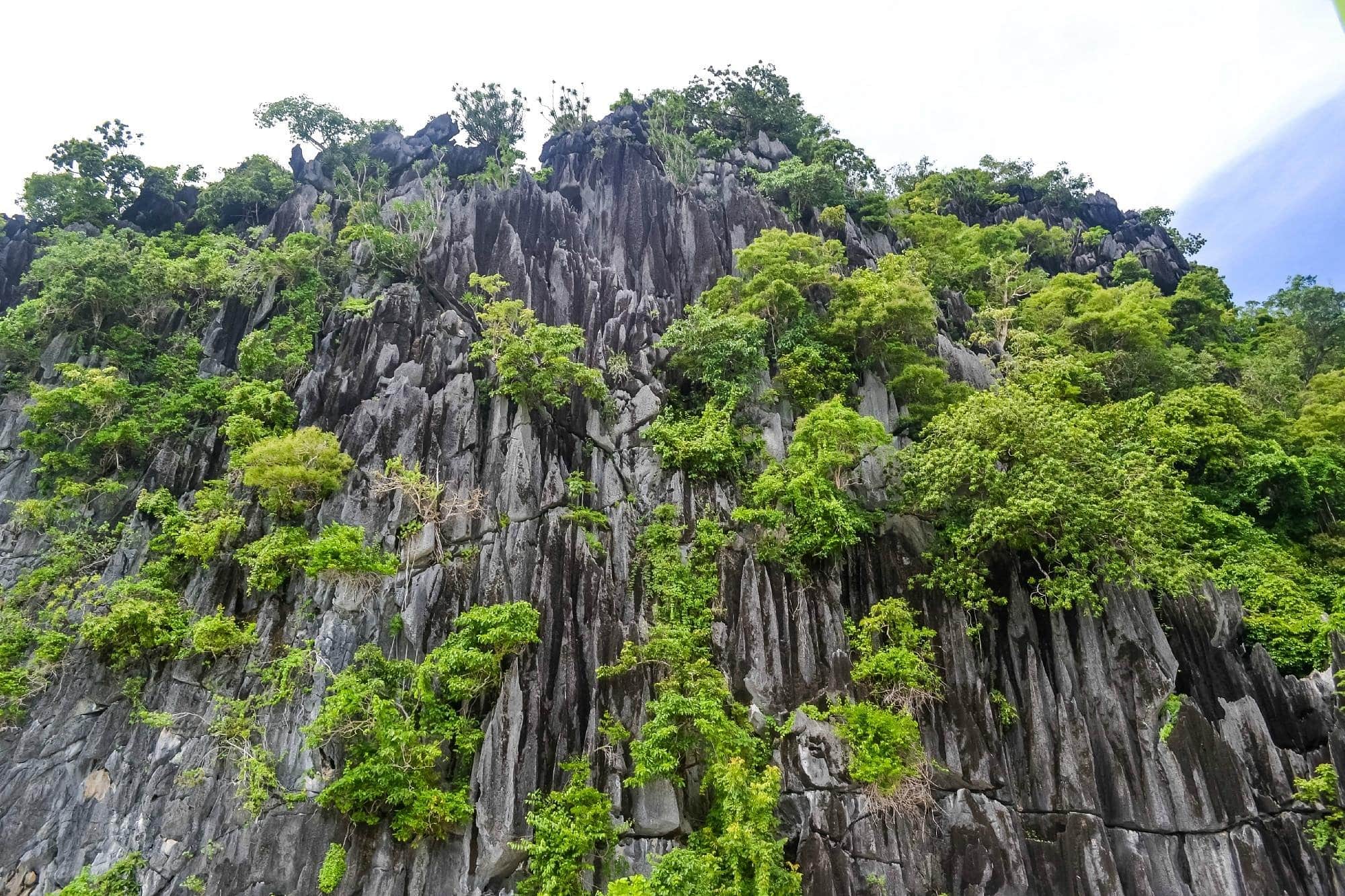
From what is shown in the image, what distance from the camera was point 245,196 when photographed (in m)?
28.7

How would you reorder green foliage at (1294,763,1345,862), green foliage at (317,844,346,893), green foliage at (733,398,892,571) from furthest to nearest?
green foliage at (733,398,892,571) → green foliage at (317,844,346,893) → green foliage at (1294,763,1345,862)

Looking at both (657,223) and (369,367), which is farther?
(657,223)

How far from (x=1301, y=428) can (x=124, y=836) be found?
95.8 feet

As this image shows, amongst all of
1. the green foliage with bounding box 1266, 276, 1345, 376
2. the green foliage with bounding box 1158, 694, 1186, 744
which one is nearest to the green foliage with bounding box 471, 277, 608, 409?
the green foliage with bounding box 1158, 694, 1186, 744

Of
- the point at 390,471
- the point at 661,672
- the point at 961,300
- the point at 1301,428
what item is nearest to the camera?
the point at 661,672

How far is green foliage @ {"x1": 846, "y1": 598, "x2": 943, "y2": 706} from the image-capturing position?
43.6 feet

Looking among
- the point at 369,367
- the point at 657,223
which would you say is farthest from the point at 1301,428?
the point at 369,367

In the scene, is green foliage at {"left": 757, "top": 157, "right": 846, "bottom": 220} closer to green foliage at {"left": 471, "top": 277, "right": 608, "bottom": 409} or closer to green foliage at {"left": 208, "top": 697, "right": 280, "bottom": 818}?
green foliage at {"left": 471, "top": 277, "right": 608, "bottom": 409}

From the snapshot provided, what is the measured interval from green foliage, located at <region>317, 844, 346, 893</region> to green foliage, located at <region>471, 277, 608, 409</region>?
10.4 m

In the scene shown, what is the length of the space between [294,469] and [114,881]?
27.4 ft

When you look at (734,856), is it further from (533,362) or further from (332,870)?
(533,362)

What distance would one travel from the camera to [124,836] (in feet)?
43.2

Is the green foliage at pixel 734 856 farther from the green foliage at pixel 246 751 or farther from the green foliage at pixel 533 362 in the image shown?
the green foliage at pixel 533 362

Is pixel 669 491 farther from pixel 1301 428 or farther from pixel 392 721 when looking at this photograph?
pixel 1301 428
